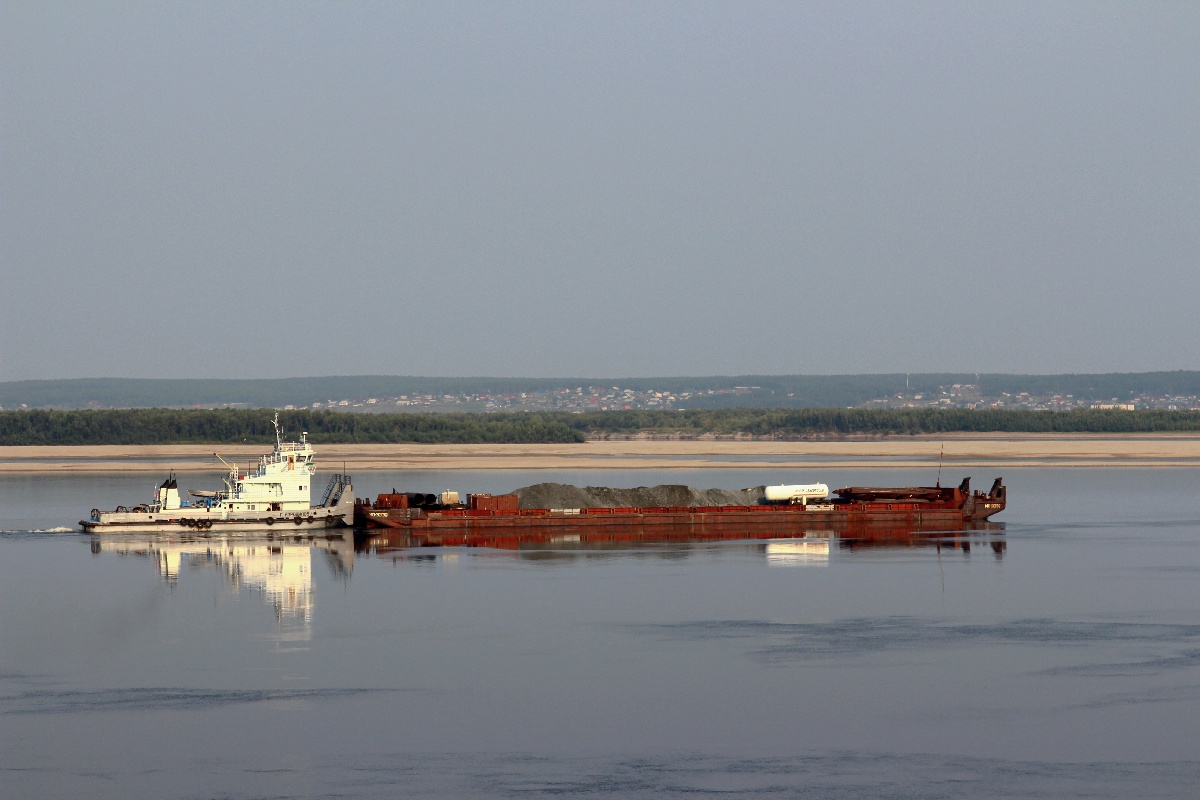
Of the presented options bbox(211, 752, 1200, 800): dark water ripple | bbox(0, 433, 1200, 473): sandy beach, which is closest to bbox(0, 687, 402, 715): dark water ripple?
bbox(211, 752, 1200, 800): dark water ripple

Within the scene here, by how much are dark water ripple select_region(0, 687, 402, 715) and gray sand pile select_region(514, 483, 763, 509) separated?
37.8 m

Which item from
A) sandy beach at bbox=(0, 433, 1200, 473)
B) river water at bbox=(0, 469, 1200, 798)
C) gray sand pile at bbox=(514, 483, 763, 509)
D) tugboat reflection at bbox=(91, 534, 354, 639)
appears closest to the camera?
river water at bbox=(0, 469, 1200, 798)

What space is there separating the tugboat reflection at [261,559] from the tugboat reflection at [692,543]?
2353 millimetres

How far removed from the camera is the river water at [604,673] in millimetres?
25984

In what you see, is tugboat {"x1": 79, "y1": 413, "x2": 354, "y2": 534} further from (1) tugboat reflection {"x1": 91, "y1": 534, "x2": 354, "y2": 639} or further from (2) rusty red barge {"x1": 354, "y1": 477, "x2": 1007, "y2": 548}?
(2) rusty red barge {"x1": 354, "y1": 477, "x2": 1007, "y2": 548}

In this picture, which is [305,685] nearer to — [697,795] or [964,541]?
[697,795]

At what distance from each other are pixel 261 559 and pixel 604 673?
2562cm

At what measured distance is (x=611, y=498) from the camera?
70188 mm

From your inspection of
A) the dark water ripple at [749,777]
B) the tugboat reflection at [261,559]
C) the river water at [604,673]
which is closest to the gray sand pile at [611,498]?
the tugboat reflection at [261,559]

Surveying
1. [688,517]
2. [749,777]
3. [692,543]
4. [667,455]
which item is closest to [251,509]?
[692,543]

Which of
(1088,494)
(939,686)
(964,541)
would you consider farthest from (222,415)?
(939,686)

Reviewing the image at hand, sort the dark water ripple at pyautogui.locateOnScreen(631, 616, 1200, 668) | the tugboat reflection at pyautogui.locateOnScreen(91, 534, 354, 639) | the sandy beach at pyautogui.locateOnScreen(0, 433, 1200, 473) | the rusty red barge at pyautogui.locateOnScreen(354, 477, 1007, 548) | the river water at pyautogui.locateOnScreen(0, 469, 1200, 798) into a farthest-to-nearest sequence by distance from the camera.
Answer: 1. the sandy beach at pyautogui.locateOnScreen(0, 433, 1200, 473)
2. the rusty red barge at pyautogui.locateOnScreen(354, 477, 1007, 548)
3. the tugboat reflection at pyautogui.locateOnScreen(91, 534, 354, 639)
4. the dark water ripple at pyautogui.locateOnScreen(631, 616, 1200, 668)
5. the river water at pyautogui.locateOnScreen(0, 469, 1200, 798)

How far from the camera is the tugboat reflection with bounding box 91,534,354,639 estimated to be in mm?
44469

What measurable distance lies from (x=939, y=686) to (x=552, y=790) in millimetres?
10718
